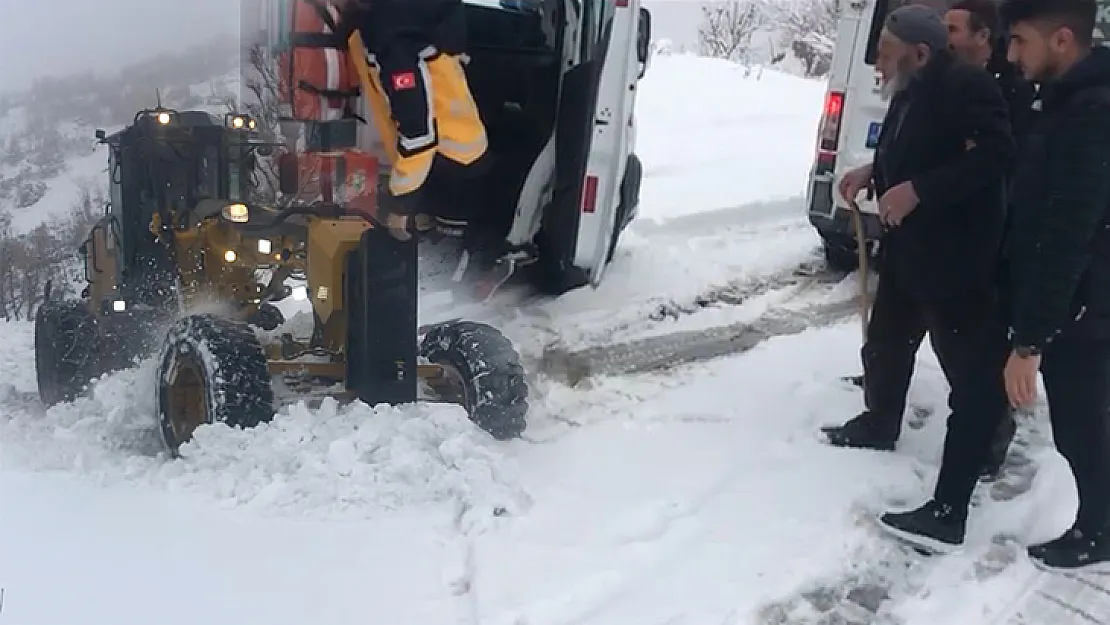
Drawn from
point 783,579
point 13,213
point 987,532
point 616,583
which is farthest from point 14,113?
point 987,532

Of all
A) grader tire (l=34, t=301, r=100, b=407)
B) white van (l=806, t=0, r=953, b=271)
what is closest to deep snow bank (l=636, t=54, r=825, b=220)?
white van (l=806, t=0, r=953, b=271)

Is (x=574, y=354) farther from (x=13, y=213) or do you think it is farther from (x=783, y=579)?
(x=13, y=213)

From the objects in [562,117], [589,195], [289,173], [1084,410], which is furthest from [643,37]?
[1084,410]

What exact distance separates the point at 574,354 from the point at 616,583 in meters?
2.65

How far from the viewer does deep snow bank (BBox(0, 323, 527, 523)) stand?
3.54 meters

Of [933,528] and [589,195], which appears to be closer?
[933,528]

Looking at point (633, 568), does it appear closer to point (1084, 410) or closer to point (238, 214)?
point (1084, 410)

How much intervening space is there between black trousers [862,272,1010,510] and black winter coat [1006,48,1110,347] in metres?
0.34

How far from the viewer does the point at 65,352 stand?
5266 mm

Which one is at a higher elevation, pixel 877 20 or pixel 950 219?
pixel 877 20

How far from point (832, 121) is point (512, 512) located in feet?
14.6

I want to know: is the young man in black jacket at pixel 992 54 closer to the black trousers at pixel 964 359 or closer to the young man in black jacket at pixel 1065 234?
the black trousers at pixel 964 359

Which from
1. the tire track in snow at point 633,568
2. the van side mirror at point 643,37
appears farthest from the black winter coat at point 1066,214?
the van side mirror at point 643,37

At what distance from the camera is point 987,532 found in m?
3.74
